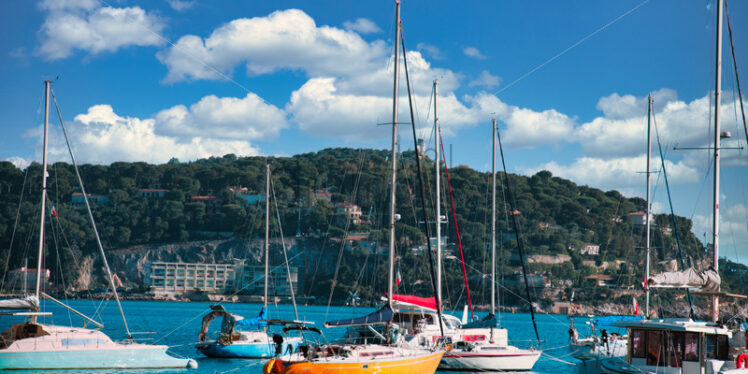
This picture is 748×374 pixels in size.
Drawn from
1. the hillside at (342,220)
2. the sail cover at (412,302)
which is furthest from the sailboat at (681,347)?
the hillside at (342,220)

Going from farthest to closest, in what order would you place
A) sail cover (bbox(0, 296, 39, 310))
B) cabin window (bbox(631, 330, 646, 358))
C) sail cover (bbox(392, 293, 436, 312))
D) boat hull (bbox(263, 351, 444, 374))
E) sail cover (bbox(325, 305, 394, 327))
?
sail cover (bbox(392, 293, 436, 312)) → sail cover (bbox(0, 296, 39, 310)) → sail cover (bbox(325, 305, 394, 327)) → boat hull (bbox(263, 351, 444, 374)) → cabin window (bbox(631, 330, 646, 358))

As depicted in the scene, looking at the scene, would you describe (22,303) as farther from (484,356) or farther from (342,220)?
(342,220)

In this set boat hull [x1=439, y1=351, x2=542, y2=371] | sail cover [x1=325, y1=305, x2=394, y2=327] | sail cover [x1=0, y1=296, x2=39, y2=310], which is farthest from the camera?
boat hull [x1=439, y1=351, x2=542, y2=371]

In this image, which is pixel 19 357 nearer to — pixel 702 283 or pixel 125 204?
pixel 702 283

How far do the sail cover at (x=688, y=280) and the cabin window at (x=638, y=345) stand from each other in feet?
4.64

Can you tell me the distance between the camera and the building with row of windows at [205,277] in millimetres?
153500

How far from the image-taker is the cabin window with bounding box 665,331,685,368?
57.5ft

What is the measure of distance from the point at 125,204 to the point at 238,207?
27.9 metres

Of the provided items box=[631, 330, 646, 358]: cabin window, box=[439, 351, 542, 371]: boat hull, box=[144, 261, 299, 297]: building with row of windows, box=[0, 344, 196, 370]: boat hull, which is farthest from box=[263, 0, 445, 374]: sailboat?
box=[144, 261, 299, 297]: building with row of windows

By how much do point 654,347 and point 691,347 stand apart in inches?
34.9

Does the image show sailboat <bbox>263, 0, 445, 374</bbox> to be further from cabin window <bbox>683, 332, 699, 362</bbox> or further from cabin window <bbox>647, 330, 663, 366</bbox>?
cabin window <bbox>683, 332, 699, 362</bbox>

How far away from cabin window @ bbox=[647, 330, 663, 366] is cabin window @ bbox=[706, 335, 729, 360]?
105 centimetres

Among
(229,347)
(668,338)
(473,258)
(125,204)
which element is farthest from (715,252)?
(125,204)

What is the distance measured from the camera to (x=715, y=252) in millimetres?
20047
